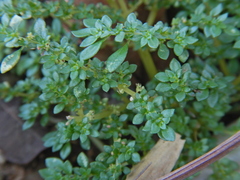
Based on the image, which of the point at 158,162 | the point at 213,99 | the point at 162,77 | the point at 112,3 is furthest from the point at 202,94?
the point at 112,3

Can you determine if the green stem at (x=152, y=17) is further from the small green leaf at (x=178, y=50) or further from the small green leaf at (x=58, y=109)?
the small green leaf at (x=58, y=109)

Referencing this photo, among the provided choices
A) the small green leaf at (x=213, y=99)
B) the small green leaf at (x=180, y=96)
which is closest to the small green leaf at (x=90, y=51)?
the small green leaf at (x=180, y=96)

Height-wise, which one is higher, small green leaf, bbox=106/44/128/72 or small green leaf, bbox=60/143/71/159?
small green leaf, bbox=106/44/128/72

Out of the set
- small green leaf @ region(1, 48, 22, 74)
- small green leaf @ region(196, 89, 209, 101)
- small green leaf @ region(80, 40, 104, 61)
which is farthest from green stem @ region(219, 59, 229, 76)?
small green leaf @ region(1, 48, 22, 74)

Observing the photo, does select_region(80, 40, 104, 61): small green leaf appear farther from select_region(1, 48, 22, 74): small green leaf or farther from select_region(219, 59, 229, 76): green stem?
select_region(219, 59, 229, 76): green stem

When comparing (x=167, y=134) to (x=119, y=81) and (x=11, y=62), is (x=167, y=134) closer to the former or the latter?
(x=119, y=81)

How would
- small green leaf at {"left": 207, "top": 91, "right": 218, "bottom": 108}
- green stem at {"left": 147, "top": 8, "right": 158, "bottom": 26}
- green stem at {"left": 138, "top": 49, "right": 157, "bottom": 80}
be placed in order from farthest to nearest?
green stem at {"left": 147, "top": 8, "right": 158, "bottom": 26} < green stem at {"left": 138, "top": 49, "right": 157, "bottom": 80} < small green leaf at {"left": 207, "top": 91, "right": 218, "bottom": 108}

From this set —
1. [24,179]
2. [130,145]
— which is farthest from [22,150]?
[130,145]
